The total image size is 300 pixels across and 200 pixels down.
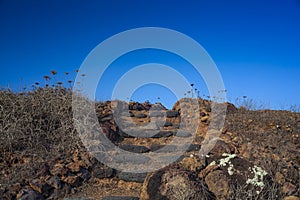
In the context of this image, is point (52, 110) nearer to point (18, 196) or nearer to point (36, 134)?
point (36, 134)

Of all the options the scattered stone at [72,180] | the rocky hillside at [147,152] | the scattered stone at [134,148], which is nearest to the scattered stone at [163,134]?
the rocky hillside at [147,152]

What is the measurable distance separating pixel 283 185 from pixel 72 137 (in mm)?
3757

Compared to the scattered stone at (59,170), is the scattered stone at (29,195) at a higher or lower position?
lower

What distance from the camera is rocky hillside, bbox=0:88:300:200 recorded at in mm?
4457

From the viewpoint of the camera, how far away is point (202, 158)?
5191 millimetres

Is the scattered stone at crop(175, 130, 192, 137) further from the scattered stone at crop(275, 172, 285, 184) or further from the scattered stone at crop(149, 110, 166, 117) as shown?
the scattered stone at crop(275, 172, 285, 184)

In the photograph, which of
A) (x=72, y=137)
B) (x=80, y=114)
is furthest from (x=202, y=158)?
(x=80, y=114)

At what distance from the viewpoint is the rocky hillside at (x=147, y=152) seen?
14.6 ft

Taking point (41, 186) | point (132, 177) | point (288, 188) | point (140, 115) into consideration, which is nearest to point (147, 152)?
point (132, 177)

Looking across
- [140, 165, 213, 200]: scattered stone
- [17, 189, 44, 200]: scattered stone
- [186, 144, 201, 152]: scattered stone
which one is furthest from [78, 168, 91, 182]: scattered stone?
[186, 144, 201, 152]: scattered stone

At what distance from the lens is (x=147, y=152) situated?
650 cm

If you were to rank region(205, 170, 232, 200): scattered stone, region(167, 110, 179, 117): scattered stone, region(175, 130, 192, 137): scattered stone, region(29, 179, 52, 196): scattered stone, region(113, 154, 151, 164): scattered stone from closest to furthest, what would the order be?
1. region(205, 170, 232, 200): scattered stone
2. region(29, 179, 52, 196): scattered stone
3. region(113, 154, 151, 164): scattered stone
4. region(175, 130, 192, 137): scattered stone
5. region(167, 110, 179, 117): scattered stone

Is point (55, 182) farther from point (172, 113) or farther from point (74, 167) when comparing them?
point (172, 113)

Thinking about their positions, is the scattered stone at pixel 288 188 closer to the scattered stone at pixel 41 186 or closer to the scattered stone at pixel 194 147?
the scattered stone at pixel 194 147
